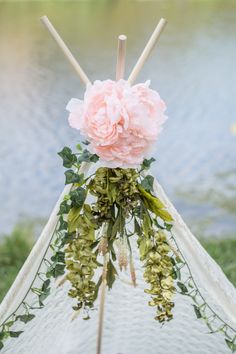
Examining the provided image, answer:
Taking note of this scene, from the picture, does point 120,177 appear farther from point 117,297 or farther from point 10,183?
point 10,183

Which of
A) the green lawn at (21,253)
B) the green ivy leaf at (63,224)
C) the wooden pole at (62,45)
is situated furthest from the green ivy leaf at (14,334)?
the green lawn at (21,253)

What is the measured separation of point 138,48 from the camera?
15.6ft

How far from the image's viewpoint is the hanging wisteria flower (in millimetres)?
1207

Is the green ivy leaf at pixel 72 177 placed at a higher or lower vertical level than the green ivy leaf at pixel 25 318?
higher

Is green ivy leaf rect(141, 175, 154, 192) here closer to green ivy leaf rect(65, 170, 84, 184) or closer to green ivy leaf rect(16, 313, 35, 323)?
green ivy leaf rect(65, 170, 84, 184)

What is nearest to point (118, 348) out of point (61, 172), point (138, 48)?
point (61, 172)

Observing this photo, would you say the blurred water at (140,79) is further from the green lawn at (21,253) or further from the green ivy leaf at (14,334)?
the green ivy leaf at (14,334)

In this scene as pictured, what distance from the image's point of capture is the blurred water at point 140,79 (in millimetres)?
3486

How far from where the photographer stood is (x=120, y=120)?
1.21m

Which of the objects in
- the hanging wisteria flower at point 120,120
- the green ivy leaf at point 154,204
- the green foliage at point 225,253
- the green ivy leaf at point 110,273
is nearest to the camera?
the hanging wisteria flower at point 120,120

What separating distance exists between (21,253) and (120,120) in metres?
1.48

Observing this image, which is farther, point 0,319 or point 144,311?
point 144,311

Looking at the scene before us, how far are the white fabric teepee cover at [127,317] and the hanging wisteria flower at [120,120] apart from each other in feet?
0.40

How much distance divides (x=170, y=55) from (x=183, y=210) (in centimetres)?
187
